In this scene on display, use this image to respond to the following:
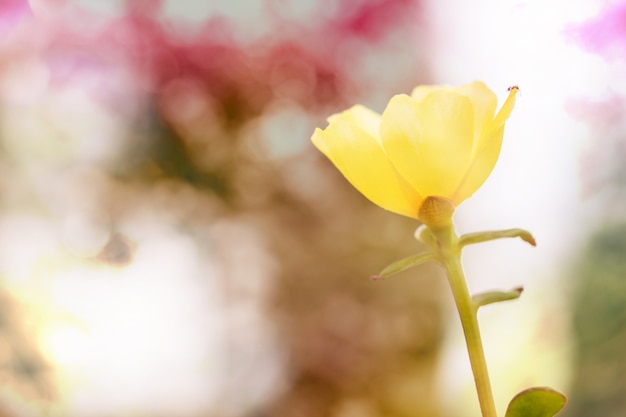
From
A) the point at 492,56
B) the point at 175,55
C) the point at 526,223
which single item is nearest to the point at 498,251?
the point at 526,223

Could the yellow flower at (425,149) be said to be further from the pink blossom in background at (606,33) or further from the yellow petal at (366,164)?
the pink blossom in background at (606,33)

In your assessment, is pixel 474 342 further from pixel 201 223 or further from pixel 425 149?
pixel 201 223

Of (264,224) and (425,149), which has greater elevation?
A: (264,224)

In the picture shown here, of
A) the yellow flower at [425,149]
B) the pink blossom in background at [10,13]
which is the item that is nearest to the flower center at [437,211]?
the yellow flower at [425,149]

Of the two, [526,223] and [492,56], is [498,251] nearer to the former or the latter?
[526,223]

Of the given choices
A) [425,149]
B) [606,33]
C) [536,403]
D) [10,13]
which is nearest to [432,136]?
[425,149]

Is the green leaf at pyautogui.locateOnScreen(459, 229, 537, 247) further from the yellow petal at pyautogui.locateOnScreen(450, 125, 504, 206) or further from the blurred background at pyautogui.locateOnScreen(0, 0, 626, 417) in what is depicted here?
the blurred background at pyautogui.locateOnScreen(0, 0, 626, 417)
